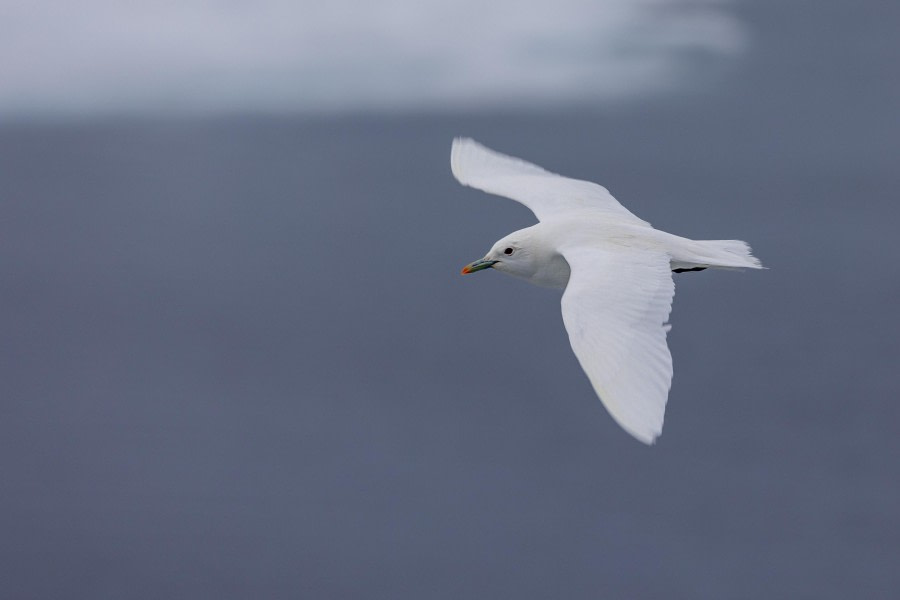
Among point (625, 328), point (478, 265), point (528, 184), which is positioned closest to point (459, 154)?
point (528, 184)

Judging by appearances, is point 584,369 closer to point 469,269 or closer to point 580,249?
point 580,249

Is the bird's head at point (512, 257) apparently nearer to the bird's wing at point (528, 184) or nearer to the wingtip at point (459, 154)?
the bird's wing at point (528, 184)

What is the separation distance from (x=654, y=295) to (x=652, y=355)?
17.5 inches

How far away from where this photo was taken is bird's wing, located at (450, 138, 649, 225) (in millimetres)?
7527

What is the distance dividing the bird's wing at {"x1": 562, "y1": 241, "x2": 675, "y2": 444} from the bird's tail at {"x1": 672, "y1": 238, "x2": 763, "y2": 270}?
0.53 ft

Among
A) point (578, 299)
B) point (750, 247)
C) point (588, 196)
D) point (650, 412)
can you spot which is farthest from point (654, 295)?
point (588, 196)

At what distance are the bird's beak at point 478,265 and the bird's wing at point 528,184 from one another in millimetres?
567

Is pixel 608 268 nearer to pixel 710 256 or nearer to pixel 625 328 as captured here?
pixel 625 328

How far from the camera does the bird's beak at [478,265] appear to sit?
688 centimetres

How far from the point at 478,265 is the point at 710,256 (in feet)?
4.09

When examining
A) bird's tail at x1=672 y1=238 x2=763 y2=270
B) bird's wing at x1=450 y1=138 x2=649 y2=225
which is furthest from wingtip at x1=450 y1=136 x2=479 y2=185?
bird's tail at x1=672 y1=238 x2=763 y2=270

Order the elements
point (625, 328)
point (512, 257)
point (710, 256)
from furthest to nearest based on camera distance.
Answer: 1. point (512, 257)
2. point (710, 256)
3. point (625, 328)

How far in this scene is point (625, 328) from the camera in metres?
5.64

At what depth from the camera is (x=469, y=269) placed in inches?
272
